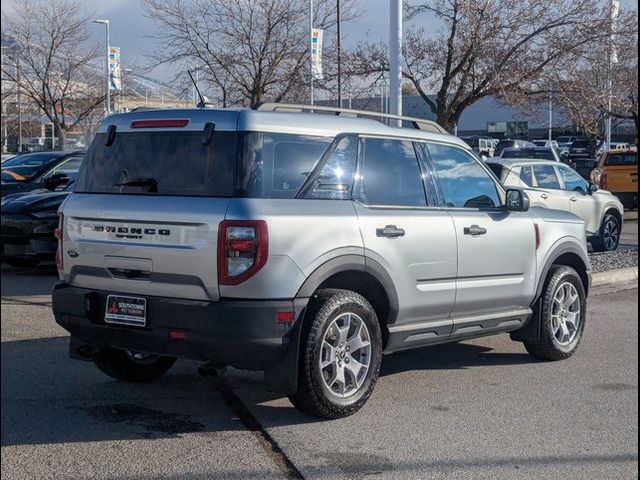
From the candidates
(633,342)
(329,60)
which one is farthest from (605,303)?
(329,60)

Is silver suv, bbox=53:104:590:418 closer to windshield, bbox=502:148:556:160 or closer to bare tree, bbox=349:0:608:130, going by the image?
bare tree, bbox=349:0:608:130

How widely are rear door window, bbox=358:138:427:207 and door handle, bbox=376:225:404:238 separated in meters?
0.22

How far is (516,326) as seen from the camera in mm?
7363

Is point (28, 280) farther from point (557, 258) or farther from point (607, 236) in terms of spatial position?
point (607, 236)

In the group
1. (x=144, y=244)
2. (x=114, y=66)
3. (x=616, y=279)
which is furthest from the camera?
(x=114, y=66)

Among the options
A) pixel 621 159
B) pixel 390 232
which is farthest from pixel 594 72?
pixel 390 232

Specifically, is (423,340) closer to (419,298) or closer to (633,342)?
(419,298)

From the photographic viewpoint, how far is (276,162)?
18.8 ft

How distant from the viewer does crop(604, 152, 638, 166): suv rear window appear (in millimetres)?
23597

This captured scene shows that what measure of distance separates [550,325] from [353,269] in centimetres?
248

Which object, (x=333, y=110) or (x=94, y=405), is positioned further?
(x=333, y=110)

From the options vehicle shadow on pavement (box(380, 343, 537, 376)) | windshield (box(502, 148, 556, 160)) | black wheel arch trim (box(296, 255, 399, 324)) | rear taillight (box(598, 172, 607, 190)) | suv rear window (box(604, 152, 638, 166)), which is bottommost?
vehicle shadow on pavement (box(380, 343, 537, 376))

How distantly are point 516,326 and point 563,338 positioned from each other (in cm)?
69

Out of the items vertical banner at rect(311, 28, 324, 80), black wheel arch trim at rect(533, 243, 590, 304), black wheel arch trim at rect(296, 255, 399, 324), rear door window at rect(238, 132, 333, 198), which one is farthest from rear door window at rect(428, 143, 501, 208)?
vertical banner at rect(311, 28, 324, 80)
